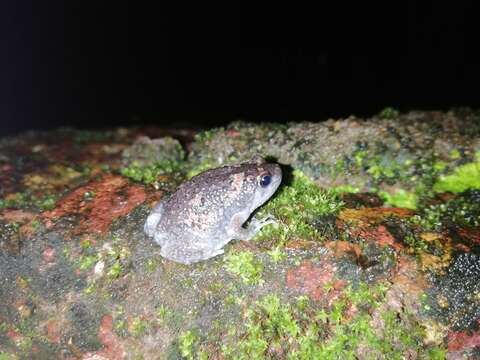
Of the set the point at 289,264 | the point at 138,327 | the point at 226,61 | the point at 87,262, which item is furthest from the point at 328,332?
the point at 226,61

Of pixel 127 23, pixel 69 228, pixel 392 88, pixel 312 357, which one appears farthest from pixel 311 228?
pixel 127 23

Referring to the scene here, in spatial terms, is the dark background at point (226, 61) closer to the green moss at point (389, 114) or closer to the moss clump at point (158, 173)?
the moss clump at point (158, 173)

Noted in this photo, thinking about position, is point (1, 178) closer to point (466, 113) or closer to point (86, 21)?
point (466, 113)

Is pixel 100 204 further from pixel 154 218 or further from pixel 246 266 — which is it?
pixel 246 266

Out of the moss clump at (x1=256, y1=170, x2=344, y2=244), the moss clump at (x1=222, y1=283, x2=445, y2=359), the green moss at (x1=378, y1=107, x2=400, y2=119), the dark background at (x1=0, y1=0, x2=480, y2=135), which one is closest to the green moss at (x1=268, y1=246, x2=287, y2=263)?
the moss clump at (x1=256, y1=170, x2=344, y2=244)

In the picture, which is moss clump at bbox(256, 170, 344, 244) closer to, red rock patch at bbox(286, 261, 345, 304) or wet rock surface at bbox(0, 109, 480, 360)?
wet rock surface at bbox(0, 109, 480, 360)

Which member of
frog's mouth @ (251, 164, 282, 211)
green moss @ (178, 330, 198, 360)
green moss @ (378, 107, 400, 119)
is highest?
green moss @ (378, 107, 400, 119)
